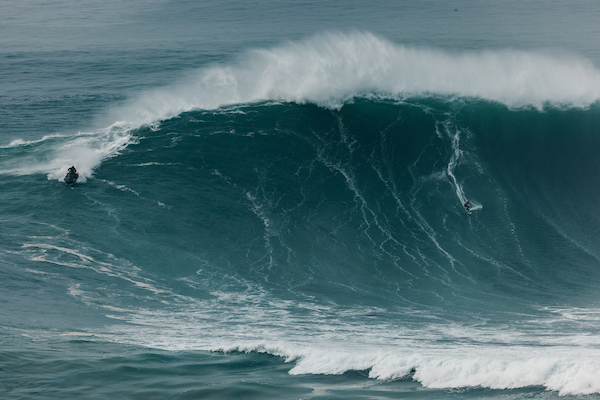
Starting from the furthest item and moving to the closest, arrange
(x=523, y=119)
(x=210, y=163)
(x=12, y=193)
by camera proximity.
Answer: (x=523, y=119), (x=210, y=163), (x=12, y=193)

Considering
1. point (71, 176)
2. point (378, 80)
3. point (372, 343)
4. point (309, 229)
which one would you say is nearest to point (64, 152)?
point (71, 176)

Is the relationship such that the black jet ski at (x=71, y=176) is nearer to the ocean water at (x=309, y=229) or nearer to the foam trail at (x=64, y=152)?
the foam trail at (x=64, y=152)

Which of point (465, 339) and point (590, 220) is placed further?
point (590, 220)

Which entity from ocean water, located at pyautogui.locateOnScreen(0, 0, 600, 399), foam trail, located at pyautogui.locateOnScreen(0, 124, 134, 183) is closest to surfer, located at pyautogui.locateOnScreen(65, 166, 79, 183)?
foam trail, located at pyautogui.locateOnScreen(0, 124, 134, 183)

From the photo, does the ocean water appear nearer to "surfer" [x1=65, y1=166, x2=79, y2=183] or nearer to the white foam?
the white foam

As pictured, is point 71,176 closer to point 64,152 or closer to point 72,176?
point 72,176

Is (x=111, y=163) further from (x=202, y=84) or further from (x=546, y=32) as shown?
(x=546, y=32)

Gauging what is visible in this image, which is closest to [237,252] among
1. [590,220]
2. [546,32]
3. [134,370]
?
[134,370]
